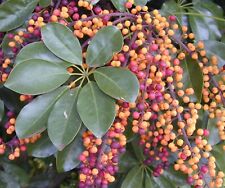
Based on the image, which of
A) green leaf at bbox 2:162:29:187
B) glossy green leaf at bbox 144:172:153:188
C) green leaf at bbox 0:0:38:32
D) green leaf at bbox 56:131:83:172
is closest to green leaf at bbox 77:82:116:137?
green leaf at bbox 56:131:83:172

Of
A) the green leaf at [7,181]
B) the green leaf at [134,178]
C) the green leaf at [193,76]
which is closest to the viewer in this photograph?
the green leaf at [193,76]

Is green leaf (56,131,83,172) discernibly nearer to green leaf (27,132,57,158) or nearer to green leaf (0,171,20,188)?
green leaf (27,132,57,158)

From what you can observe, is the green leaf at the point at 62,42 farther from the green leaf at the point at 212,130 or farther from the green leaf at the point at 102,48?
the green leaf at the point at 212,130

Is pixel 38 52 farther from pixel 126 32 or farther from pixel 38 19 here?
pixel 126 32

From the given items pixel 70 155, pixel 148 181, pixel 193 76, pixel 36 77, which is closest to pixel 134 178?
pixel 148 181

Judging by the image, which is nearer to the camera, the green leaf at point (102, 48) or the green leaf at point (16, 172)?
the green leaf at point (102, 48)

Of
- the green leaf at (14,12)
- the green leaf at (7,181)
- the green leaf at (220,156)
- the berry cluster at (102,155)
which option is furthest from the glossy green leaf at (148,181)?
the green leaf at (14,12)

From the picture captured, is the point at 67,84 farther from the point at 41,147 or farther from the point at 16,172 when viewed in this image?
the point at 16,172
